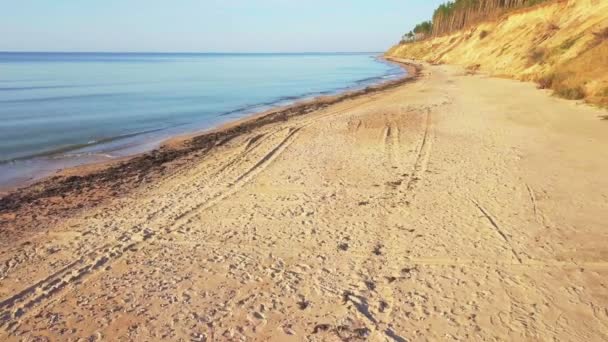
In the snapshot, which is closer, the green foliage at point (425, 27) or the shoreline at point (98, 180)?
the shoreline at point (98, 180)

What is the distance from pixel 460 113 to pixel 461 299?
12.6 metres

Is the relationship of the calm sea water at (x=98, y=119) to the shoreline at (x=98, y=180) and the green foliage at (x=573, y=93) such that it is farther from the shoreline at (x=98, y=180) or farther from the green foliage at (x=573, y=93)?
the green foliage at (x=573, y=93)

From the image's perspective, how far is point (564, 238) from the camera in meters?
5.72

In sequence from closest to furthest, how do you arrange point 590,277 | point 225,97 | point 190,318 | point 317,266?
point 190,318
point 590,277
point 317,266
point 225,97

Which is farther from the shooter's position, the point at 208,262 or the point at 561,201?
the point at 561,201

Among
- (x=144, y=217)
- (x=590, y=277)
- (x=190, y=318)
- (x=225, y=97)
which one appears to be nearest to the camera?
(x=190, y=318)

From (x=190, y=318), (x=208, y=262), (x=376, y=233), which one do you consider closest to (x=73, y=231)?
(x=208, y=262)

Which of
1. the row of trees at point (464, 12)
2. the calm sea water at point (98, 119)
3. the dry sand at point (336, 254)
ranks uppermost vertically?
the row of trees at point (464, 12)

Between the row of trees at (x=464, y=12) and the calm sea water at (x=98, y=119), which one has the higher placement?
the row of trees at (x=464, y=12)

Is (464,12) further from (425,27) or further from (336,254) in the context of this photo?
(336,254)

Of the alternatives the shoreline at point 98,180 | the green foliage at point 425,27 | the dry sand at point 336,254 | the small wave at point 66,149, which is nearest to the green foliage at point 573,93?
the dry sand at point 336,254

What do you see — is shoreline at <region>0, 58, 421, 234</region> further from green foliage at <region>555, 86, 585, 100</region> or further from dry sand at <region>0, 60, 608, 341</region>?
green foliage at <region>555, 86, 585, 100</region>

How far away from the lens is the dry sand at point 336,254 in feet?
13.6

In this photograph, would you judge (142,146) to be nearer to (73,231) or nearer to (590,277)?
(73,231)
